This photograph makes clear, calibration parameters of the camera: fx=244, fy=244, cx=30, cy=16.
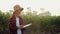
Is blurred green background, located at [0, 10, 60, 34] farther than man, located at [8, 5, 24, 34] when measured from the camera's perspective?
Yes

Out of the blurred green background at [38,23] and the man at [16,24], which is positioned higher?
the man at [16,24]

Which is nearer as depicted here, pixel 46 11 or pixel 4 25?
pixel 4 25

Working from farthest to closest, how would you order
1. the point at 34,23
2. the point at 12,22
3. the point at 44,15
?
the point at 44,15, the point at 34,23, the point at 12,22

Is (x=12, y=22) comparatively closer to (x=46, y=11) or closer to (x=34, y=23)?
(x=34, y=23)

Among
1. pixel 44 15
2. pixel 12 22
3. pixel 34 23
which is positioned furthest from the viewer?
pixel 44 15

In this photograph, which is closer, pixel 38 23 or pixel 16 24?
pixel 16 24

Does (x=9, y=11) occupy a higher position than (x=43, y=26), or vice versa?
(x=9, y=11)

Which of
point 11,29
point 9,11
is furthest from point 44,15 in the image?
point 11,29

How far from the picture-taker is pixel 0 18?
9773mm

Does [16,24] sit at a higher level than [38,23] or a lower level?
higher

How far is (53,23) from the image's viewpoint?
10008 mm

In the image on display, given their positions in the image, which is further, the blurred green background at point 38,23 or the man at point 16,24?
the blurred green background at point 38,23

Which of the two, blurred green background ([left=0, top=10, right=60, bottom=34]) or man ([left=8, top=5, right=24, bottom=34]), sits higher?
man ([left=8, top=5, right=24, bottom=34])

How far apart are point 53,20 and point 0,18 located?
2.16 meters
